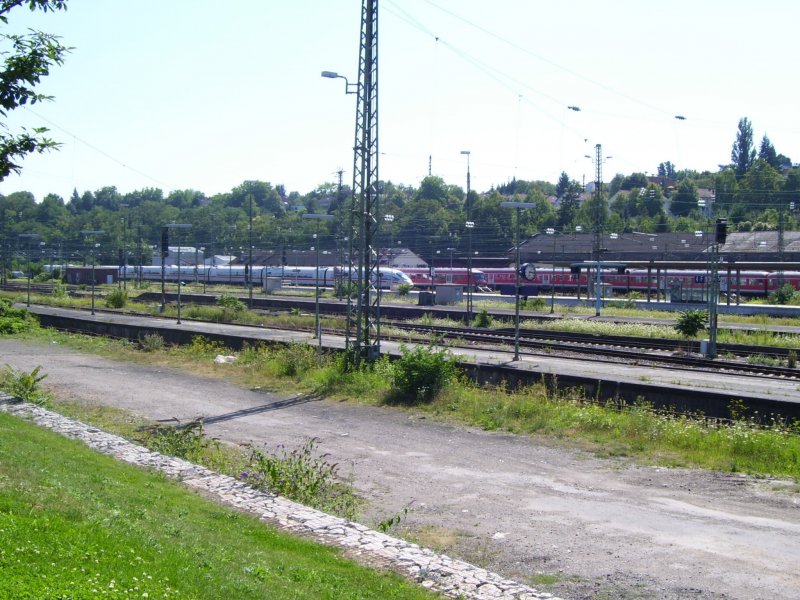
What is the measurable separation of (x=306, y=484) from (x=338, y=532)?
245 cm

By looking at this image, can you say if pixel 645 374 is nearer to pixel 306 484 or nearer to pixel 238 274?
pixel 306 484

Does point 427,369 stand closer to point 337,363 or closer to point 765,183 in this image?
point 337,363

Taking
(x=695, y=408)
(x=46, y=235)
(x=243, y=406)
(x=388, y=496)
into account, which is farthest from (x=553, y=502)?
(x=46, y=235)

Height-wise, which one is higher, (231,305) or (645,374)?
(231,305)

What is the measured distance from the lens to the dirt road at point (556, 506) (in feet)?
27.3

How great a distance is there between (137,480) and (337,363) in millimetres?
11577

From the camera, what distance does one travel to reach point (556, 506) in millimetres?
10977

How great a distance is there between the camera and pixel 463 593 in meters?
7.64

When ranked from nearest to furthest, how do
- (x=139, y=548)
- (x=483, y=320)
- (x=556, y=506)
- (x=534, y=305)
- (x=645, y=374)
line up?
(x=139, y=548) → (x=556, y=506) → (x=645, y=374) → (x=483, y=320) → (x=534, y=305)

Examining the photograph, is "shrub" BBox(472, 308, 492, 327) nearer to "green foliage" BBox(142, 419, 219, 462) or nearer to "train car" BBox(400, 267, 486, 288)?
"green foliage" BBox(142, 419, 219, 462)

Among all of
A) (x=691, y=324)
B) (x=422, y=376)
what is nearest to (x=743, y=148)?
(x=691, y=324)

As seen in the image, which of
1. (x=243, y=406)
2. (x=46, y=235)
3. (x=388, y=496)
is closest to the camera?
(x=388, y=496)

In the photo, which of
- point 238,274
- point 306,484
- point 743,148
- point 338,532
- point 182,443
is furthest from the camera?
point 743,148

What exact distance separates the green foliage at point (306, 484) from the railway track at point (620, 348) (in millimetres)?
9704
